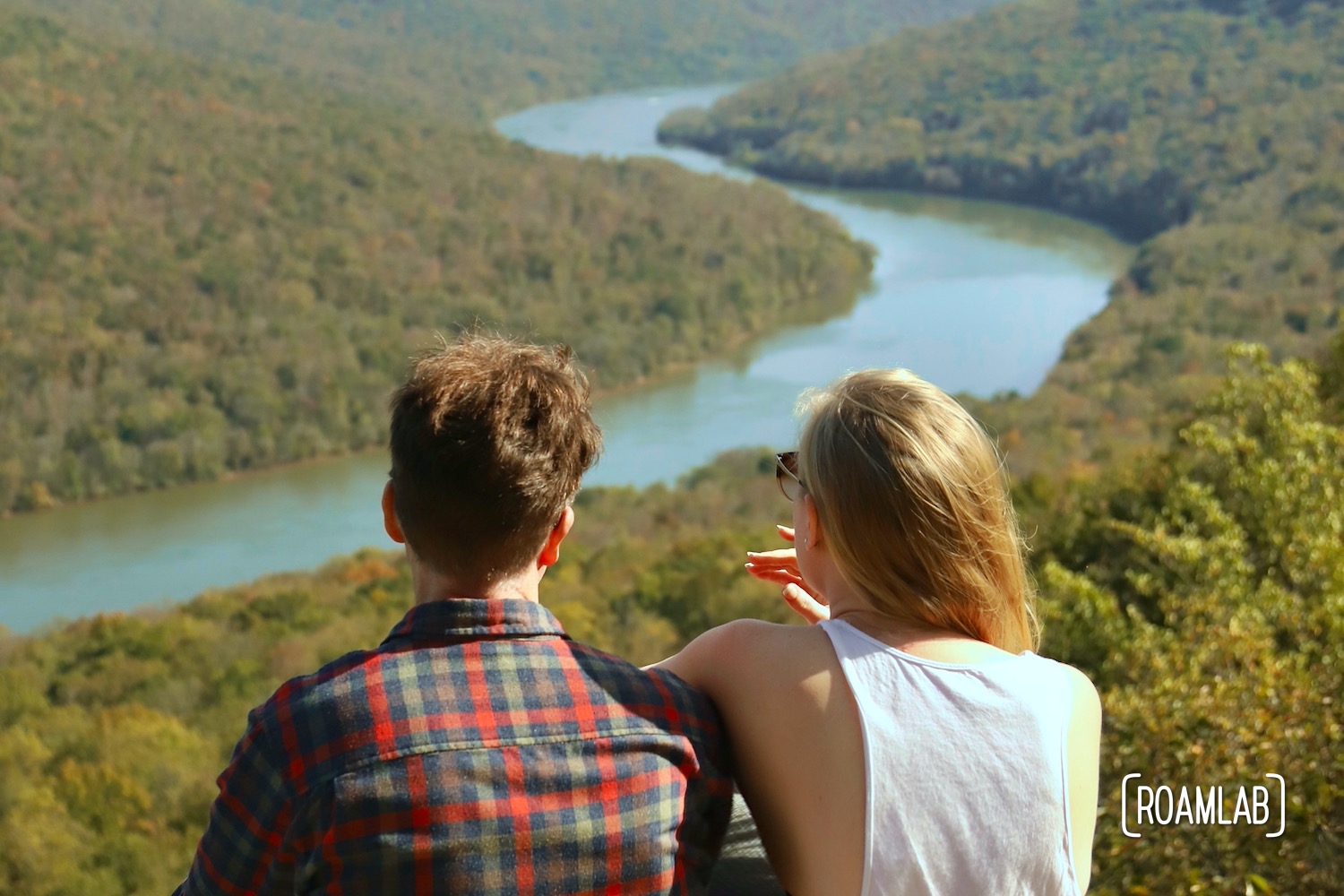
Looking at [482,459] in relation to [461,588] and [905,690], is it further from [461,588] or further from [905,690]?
[905,690]

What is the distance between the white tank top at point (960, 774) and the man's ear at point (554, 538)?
0.82ft

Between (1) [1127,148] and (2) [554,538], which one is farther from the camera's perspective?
(1) [1127,148]

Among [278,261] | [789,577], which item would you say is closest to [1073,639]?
[789,577]

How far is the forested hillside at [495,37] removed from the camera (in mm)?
50562

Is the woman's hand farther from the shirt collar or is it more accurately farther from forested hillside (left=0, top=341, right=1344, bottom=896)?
forested hillside (left=0, top=341, right=1344, bottom=896)

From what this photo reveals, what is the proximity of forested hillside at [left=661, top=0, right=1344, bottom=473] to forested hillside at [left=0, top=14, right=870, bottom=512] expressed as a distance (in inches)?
362

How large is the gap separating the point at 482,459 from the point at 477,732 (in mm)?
214

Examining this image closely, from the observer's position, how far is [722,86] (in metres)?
67.8

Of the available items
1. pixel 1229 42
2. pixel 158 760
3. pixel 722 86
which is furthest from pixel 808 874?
pixel 722 86

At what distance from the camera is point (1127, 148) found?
4388 centimetres

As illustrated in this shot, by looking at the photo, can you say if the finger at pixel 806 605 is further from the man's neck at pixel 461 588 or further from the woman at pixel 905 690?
the man's neck at pixel 461 588

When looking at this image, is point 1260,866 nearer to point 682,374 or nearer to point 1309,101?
point 682,374

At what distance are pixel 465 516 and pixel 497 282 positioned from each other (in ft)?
112

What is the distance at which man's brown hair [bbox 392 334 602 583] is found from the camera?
104 cm
